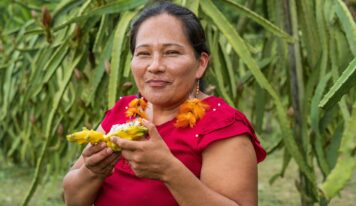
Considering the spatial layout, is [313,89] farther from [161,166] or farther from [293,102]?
[161,166]

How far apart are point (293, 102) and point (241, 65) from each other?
932 millimetres

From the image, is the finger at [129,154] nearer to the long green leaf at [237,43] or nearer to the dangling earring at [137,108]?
the dangling earring at [137,108]

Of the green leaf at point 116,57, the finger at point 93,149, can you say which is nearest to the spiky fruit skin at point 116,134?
the finger at point 93,149

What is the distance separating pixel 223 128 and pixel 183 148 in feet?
0.27

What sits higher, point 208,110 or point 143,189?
point 208,110

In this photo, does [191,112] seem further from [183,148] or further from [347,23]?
[347,23]

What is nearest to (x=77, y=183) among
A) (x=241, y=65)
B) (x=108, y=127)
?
(x=108, y=127)

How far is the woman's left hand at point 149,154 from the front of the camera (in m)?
1.02

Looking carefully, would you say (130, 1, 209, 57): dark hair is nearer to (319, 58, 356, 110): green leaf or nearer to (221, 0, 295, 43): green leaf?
(319, 58, 356, 110): green leaf

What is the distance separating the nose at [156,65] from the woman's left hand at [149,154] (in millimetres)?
148

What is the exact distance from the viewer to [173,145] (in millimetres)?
1165

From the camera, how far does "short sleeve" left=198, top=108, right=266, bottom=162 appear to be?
3.69ft

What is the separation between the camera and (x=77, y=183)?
1230 mm

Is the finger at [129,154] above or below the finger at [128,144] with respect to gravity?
below
